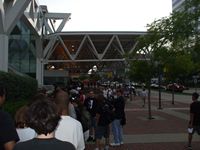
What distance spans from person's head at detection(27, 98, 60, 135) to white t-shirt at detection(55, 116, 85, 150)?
5.94 feet

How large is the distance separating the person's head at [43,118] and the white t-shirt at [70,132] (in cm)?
181

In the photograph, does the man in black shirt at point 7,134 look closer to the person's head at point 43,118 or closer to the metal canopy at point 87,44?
the person's head at point 43,118

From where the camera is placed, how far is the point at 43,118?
12.3ft

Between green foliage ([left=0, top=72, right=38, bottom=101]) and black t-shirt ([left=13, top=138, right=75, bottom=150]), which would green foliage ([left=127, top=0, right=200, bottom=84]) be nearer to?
green foliage ([left=0, top=72, right=38, bottom=101])

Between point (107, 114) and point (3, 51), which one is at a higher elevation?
point (3, 51)

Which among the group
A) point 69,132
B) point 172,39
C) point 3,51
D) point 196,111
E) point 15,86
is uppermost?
point 172,39

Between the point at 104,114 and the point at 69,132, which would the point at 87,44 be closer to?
the point at 104,114

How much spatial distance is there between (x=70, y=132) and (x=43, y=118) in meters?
1.97

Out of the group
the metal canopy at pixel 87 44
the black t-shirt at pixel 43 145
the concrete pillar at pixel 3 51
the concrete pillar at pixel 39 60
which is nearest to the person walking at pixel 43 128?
the black t-shirt at pixel 43 145

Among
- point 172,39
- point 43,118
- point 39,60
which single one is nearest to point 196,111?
point 43,118

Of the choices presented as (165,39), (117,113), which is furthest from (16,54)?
(117,113)

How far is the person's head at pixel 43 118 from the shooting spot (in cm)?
376

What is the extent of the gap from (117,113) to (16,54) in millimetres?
41665

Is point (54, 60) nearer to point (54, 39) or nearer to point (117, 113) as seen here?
point (54, 39)
